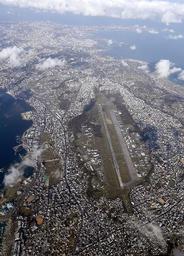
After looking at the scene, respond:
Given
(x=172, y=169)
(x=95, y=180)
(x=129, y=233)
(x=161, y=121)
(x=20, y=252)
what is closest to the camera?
(x=20, y=252)

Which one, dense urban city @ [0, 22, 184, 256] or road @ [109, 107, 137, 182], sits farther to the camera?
road @ [109, 107, 137, 182]

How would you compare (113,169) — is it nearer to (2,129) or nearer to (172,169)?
(172,169)

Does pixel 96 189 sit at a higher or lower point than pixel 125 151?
lower

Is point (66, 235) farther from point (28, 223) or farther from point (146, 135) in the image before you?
point (146, 135)

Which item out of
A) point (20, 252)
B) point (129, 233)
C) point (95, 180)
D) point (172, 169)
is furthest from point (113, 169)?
point (20, 252)

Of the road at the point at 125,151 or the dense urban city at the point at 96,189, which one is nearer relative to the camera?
the dense urban city at the point at 96,189

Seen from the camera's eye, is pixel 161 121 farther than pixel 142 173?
Yes

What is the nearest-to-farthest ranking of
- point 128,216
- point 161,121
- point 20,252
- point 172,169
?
point 20,252
point 128,216
point 172,169
point 161,121

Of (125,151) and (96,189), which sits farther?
(125,151)

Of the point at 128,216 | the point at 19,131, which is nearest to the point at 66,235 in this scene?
the point at 128,216
